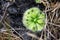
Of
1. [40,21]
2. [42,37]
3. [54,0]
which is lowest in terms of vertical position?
[42,37]

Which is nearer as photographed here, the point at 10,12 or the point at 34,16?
the point at 34,16

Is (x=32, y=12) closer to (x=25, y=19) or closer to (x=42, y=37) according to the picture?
(x=25, y=19)

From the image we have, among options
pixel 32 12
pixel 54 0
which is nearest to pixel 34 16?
pixel 32 12

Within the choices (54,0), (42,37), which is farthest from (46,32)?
(54,0)

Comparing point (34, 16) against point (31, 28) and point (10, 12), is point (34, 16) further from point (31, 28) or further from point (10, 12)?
point (10, 12)

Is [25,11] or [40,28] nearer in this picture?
[40,28]

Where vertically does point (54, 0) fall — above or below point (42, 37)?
above
